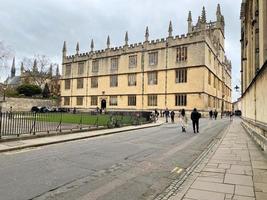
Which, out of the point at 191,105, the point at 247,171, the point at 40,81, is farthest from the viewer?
the point at 40,81

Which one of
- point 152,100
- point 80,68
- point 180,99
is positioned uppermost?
point 80,68

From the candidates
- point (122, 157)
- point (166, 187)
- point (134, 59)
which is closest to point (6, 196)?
point (166, 187)

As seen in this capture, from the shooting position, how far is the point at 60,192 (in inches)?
209

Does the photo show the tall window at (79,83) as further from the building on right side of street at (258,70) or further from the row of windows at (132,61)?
the building on right side of street at (258,70)

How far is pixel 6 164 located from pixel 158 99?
39156 mm

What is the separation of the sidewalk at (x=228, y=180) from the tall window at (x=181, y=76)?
3481 centimetres

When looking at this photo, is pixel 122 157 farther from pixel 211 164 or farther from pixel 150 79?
pixel 150 79

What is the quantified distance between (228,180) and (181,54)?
39.4 m

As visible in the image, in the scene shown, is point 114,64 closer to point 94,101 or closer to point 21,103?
point 94,101

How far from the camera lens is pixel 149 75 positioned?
47.6 meters

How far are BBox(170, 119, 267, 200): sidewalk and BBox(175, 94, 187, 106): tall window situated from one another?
34079 millimetres

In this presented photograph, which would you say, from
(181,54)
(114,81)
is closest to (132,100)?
(114,81)

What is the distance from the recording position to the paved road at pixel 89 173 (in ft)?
17.4

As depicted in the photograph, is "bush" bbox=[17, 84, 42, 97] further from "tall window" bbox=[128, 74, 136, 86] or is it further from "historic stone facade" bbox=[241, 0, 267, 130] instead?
"historic stone facade" bbox=[241, 0, 267, 130]
